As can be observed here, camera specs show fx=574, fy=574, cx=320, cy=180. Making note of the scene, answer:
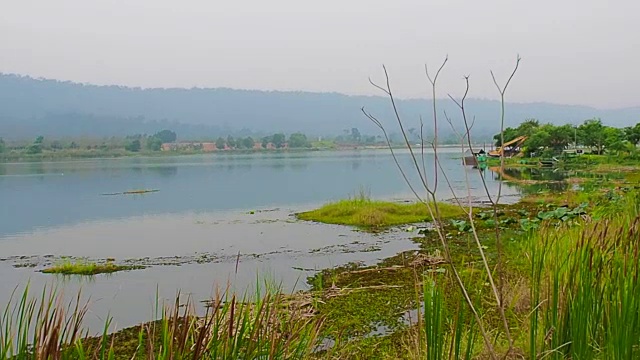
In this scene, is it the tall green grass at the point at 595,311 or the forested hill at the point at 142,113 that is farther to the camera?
the forested hill at the point at 142,113

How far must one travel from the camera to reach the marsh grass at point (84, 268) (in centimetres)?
981

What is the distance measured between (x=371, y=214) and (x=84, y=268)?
7272 mm

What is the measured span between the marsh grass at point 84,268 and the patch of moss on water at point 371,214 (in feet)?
19.6

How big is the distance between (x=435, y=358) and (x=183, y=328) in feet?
3.58

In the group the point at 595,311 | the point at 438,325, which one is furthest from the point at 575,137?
the point at 438,325

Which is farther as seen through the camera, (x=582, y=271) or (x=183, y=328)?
(x=582, y=271)

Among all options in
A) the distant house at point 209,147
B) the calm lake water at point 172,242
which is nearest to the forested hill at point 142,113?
the distant house at point 209,147

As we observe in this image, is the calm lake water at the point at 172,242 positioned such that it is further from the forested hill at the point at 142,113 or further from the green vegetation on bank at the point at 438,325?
the forested hill at the point at 142,113

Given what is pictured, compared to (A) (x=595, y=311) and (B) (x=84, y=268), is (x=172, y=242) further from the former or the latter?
(A) (x=595, y=311)

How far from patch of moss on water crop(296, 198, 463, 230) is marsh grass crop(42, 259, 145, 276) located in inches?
235

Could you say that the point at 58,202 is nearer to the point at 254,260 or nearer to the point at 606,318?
the point at 254,260

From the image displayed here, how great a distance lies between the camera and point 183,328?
73.5 inches

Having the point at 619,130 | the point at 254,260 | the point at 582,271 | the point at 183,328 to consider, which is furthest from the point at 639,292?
the point at 619,130

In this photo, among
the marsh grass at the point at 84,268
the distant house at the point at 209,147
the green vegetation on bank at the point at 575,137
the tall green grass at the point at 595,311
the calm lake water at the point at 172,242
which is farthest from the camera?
the distant house at the point at 209,147
